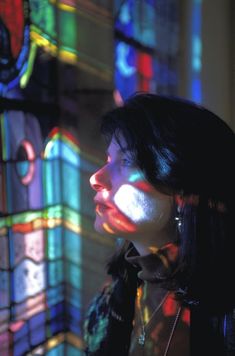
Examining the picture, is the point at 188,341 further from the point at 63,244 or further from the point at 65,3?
the point at 65,3

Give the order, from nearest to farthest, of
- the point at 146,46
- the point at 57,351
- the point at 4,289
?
1. the point at 4,289
2. the point at 57,351
3. the point at 146,46

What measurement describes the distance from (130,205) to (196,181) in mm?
121

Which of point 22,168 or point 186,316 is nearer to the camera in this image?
point 186,316

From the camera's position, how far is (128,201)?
2.43 ft

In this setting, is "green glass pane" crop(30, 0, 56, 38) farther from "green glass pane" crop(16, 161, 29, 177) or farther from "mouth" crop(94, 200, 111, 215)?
"mouth" crop(94, 200, 111, 215)

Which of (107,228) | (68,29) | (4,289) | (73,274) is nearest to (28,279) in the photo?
(4,289)

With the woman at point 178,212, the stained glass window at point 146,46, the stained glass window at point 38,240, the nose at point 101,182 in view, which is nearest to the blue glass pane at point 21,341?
the stained glass window at point 38,240

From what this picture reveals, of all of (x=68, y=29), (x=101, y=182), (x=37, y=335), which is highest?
(x=68, y=29)

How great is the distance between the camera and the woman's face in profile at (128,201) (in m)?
0.74

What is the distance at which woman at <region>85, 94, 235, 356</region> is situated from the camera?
727 millimetres

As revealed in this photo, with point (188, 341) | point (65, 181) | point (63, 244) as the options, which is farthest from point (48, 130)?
point (188, 341)

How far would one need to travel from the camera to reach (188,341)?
0.76 meters

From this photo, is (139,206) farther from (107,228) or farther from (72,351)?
(72,351)

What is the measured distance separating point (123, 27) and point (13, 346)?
1.28 metres
